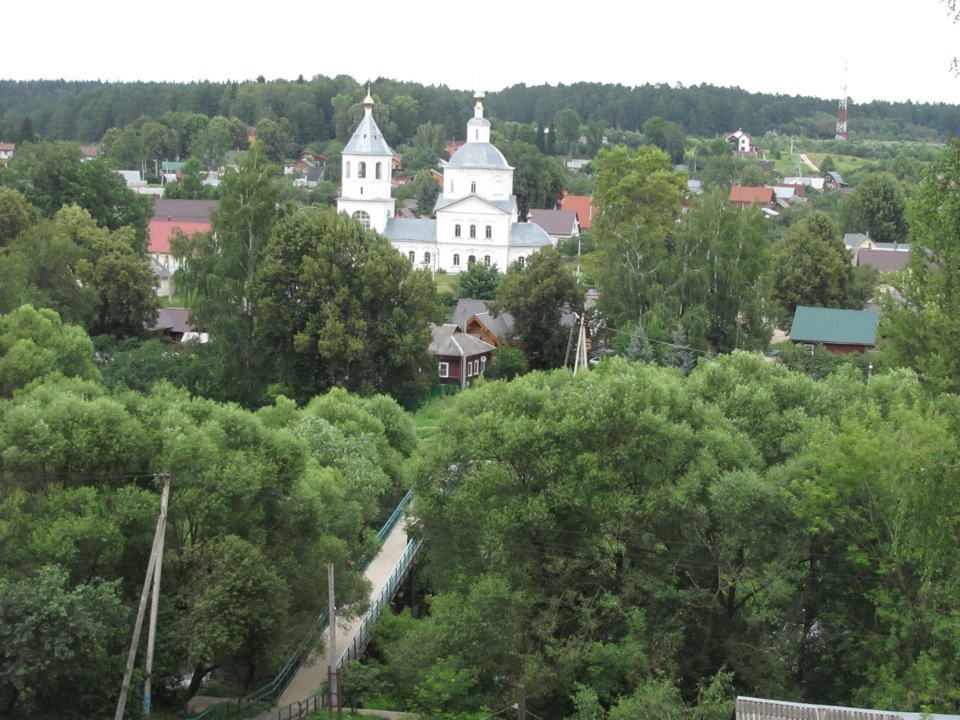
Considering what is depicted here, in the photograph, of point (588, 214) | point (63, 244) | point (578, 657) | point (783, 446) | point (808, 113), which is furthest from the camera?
point (808, 113)

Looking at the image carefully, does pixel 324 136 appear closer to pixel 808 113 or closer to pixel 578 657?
pixel 808 113

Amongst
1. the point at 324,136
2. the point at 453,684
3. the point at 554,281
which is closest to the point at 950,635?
the point at 453,684

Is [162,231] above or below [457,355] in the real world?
above

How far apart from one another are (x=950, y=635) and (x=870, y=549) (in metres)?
2.08

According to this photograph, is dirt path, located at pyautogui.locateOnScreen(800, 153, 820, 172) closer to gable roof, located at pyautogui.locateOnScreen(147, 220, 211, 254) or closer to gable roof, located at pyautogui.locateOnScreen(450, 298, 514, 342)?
gable roof, located at pyautogui.locateOnScreen(147, 220, 211, 254)

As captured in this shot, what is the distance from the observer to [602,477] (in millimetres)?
17812

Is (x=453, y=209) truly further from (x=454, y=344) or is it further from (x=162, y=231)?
(x=454, y=344)

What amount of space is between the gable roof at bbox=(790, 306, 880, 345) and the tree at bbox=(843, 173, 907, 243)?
30.0 metres

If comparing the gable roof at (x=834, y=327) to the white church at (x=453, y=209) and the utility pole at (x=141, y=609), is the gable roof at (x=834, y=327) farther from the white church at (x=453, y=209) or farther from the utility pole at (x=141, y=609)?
the utility pole at (x=141, y=609)

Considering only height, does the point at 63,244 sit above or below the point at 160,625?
above

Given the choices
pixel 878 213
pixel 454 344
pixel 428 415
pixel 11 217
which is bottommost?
pixel 428 415

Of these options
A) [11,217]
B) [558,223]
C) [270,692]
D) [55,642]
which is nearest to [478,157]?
[558,223]

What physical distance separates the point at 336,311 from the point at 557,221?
4535 cm

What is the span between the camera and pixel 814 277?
4794cm
